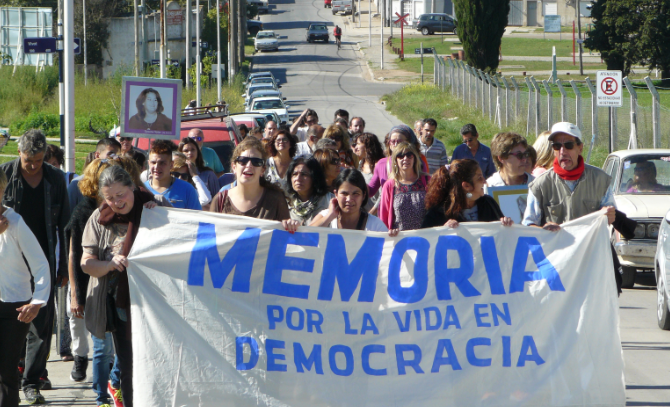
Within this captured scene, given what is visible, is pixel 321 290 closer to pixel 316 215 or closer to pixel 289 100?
pixel 316 215

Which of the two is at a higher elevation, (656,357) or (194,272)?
(194,272)

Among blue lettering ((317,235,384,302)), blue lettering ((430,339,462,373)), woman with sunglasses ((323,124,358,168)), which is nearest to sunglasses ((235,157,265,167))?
blue lettering ((317,235,384,302))

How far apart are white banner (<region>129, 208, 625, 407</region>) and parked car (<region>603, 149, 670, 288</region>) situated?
5584 millimetres

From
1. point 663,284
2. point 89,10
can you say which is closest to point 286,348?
point 663,284

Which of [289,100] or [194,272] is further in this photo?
[289,100]

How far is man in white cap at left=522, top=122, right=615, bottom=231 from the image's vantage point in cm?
611

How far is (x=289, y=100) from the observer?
164 ft

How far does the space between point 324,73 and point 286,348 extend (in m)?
59.2

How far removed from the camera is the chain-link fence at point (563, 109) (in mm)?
19895

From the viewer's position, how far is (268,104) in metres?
36.7

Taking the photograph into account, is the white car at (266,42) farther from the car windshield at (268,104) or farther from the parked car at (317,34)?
the car windshield at (268,104)

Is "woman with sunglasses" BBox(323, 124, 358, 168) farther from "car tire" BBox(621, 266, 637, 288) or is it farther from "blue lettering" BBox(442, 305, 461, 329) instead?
"blue lettering" BBox(442, 305, 461, 329)

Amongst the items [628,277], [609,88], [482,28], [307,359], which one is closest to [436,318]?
[307,359]

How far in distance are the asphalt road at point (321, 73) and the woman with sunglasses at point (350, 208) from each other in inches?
1100
